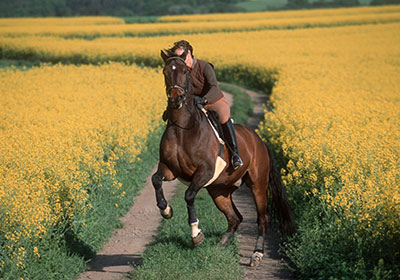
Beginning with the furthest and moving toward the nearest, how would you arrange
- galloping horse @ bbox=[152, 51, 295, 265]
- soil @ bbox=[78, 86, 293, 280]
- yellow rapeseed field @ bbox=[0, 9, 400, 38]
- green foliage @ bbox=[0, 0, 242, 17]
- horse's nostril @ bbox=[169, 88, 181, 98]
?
1. green foliage @ bbox=[0, 0, 242, 17]
2. yellow rapeseed field @ bbox=[0, 9, 400, 38]
3. soil @ bbox=[78, 86, 293, 280]
4. galloping horse @ bbox=[152, 51, 295, 265]
5. horse's nostril @ bbox=[169, 88, 181, 98]

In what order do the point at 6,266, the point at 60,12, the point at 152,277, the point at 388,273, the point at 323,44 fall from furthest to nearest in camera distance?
1. the point at 60,12
2. the point at 323,44
3. the point at 152,277
4. the point at 6,266
5. the point at 388,273

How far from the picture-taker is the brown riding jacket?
23.5ft

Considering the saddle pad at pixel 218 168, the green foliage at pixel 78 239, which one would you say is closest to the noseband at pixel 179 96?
the saddle pad at pixel 218 168

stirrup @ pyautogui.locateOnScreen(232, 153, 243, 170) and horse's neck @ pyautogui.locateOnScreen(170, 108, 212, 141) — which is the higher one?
horse's neck @ pyautogui.locateOnScreen(170, 108, 212, 141)

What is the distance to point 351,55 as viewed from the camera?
3338 cm

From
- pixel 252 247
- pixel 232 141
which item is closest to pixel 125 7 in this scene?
pixel 252 247

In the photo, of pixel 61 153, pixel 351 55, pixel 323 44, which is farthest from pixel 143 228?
pixel 323 44

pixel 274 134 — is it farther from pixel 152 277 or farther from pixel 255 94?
pixel 255 94

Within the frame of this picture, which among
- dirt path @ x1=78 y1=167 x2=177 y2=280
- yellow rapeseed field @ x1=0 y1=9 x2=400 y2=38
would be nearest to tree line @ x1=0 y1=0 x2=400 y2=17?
yellow rapeseed field @ x1=0 y1=9 x2=400 y2=38

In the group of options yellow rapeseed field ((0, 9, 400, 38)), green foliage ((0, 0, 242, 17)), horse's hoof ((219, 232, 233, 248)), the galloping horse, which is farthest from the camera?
green foliage ((0, 0, 242, 17))

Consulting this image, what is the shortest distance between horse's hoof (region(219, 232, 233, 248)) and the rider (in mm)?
1179

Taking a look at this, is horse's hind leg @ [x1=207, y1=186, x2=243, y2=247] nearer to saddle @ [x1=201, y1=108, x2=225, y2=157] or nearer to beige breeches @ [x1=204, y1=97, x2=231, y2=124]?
saddle @ [x1=201, y1=108, x2=225, y2=157]

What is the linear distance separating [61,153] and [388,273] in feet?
18.3

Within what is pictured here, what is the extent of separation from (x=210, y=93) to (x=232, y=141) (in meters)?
0.71
